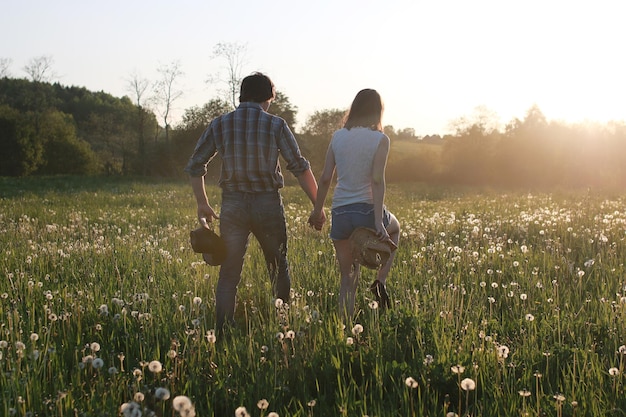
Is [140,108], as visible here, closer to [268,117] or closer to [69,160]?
[69,160]

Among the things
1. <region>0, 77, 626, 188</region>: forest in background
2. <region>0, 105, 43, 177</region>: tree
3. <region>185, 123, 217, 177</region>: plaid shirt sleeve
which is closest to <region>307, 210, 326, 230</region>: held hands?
<region>185, 123, 217, 177</region>: plaid shirt sleeve

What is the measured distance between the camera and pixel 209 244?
16.8 feet

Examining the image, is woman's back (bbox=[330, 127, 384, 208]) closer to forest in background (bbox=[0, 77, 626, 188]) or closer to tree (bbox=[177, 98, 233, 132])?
forest in background (bbox=[0, 77, 626, 188])

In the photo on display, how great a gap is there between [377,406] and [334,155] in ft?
8.35

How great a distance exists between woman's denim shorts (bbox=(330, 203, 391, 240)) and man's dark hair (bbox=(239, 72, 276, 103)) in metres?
1.26

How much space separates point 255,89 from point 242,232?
51.6 inches

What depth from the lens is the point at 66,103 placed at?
103625mm

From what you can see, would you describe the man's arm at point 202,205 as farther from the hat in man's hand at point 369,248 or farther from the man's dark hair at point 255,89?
the hat in man's hand at point 369,248

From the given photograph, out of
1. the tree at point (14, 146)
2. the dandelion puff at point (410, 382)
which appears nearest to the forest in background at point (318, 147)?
the tree at point (14, 146)

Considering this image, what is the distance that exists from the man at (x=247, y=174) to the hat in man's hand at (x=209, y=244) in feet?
0.30

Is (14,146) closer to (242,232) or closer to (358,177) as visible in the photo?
(242,232)

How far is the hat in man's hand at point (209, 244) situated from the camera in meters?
5.08

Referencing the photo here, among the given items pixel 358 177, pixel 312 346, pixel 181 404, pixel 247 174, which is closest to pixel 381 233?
pixel 358 177

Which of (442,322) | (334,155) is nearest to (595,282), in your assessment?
(442,322)
